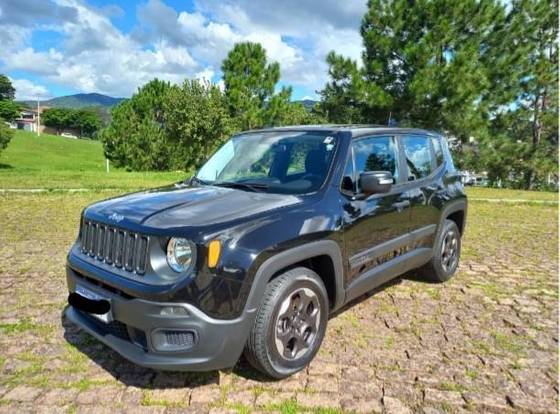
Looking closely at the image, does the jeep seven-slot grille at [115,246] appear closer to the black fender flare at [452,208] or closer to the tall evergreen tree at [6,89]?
the black fender flare at [452,208]

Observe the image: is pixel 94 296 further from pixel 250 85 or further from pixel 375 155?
pixel 250 85

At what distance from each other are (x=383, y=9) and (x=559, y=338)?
20.7m

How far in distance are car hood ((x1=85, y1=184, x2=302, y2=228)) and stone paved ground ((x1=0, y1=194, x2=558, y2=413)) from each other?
1.18 metres

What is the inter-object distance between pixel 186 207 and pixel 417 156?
2836mm

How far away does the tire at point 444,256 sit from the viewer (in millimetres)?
5371

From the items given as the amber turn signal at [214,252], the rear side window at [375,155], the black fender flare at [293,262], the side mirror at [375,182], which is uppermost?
the rear side window at [375,155]

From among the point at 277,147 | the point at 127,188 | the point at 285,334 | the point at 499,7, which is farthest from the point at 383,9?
the point at 285,334

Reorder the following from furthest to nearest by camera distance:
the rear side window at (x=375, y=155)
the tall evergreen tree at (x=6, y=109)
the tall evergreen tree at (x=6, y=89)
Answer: the tall evergreen tree at (x=6, y=89), the tall evergreen tree at (x=6, y=109), the rear side window at (x=375, y=155)

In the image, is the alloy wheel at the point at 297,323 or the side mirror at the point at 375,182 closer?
the alloy wheel at the point at 297,323

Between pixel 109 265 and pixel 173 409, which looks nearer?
pixel 173 409

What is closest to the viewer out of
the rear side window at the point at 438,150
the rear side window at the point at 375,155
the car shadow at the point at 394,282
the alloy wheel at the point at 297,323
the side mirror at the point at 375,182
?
the alloy wheel at the point at 297,323

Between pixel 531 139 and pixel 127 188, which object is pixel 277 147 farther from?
pixel 531 139

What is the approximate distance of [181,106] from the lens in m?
29.0

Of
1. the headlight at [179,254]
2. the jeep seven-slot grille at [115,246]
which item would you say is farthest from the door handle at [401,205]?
the jeep seven-slot grille at [115,246]
